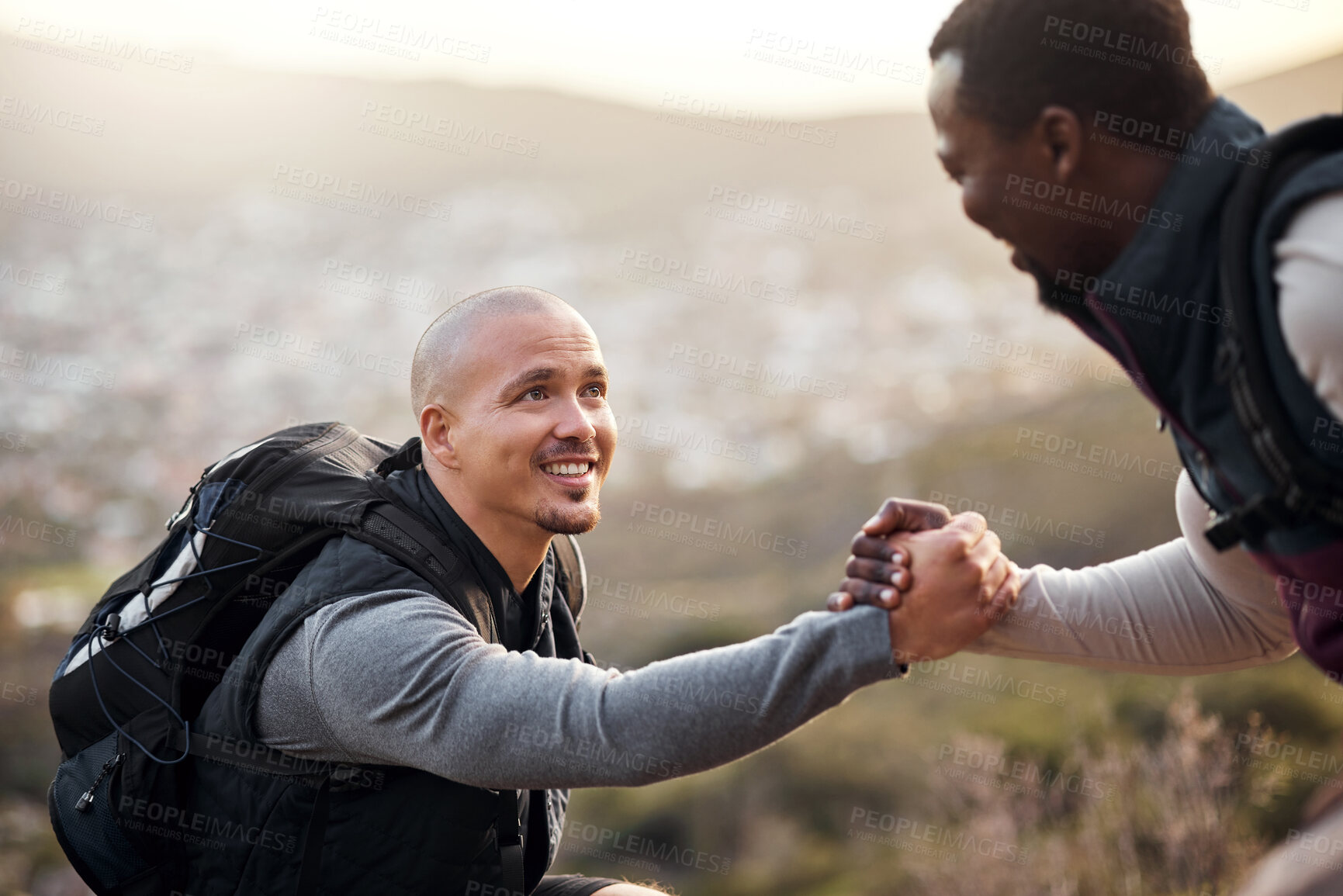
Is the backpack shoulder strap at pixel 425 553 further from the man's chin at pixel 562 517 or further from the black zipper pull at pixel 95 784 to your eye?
the black zipper pull at pixel 95 784

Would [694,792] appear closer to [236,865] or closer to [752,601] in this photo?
[752,601]

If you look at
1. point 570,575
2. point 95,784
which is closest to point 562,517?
point 570,575

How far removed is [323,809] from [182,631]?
576mm

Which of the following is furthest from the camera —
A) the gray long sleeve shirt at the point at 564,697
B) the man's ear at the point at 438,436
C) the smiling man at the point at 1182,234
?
the man's ear at the point at 438,436

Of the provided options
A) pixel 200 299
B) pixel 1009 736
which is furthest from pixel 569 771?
pixel 200 299

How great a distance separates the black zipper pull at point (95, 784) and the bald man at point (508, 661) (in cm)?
41

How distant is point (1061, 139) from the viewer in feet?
5.66

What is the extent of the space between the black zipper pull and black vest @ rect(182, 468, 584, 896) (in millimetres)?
192

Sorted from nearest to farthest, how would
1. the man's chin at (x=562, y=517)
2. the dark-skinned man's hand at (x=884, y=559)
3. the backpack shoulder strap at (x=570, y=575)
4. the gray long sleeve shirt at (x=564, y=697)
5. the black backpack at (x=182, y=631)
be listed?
the gray long sleeve shirt at (x=564, y=697), the dark-skinned man's hand at (x=884, y=559), the black backpack at (x=182, y=631), the man's chin at (x=562, y=517), the backpack shoulder strap at (x=570, y=575)

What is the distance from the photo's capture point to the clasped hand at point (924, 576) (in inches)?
79.1

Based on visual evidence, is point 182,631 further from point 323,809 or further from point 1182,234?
point 1182,234

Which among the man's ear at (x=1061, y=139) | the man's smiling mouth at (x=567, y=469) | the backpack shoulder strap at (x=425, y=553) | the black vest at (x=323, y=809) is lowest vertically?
the black vest at (x=323, y=809)

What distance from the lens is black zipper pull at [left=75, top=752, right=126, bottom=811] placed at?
7.93 ft

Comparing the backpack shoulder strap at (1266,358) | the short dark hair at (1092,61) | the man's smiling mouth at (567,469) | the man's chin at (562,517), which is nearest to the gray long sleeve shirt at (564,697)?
the man's chin at (562,517)
